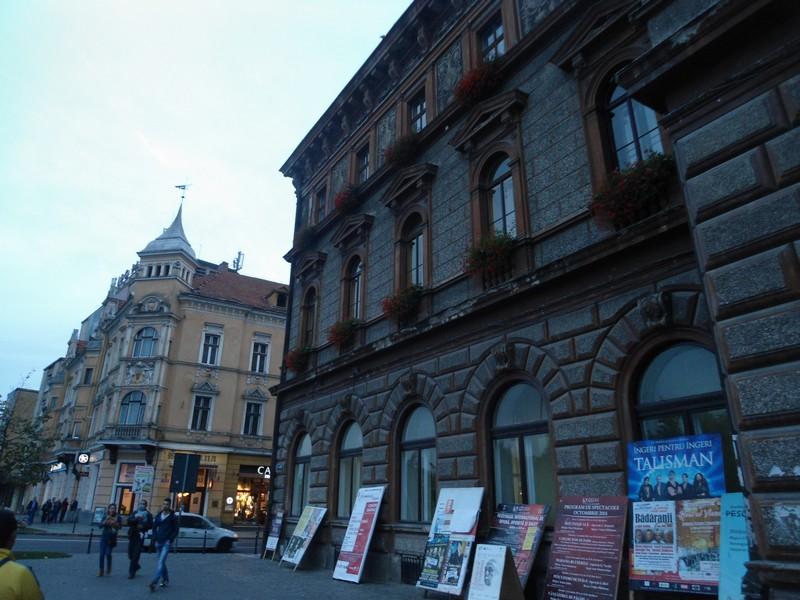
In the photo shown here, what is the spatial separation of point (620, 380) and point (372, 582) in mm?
7370

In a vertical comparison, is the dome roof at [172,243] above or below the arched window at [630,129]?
above

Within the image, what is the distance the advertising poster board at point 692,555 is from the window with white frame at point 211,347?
35331 millimetres

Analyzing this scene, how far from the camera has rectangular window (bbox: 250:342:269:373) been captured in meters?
40.5

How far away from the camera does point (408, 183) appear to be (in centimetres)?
1477

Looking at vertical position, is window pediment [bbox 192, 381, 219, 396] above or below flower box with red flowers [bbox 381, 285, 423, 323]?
above

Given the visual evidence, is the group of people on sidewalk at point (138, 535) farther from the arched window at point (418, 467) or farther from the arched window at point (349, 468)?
the arched window at point (418, 467)

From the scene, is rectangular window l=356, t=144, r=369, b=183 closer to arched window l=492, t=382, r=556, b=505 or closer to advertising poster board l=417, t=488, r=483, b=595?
arched window l=492, t=382, r=556, b=505

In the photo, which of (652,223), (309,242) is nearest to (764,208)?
(652,223)

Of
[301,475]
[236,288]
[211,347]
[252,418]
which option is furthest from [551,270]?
[236,288]

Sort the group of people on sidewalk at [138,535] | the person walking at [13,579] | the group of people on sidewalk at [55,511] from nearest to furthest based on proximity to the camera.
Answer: the person walking at [13,579] → the group of people on sidewalk at [138,535] → the group of people on sidewalk at [55,511]

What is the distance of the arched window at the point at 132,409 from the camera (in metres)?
36.0

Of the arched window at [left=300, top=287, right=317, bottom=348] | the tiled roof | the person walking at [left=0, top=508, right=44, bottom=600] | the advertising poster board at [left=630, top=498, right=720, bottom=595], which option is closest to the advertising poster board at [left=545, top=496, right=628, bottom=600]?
the advertising poster board at [left=630, top=498, right=720, bottom=595]

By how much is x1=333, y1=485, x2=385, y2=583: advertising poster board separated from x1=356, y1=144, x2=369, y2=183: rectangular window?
9.82m

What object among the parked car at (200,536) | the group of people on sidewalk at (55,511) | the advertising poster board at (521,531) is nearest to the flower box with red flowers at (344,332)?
the advertising poster board at (521,531)
